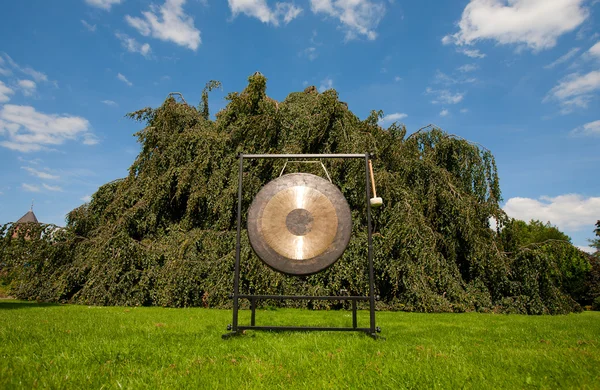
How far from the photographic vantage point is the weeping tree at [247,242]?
863cm

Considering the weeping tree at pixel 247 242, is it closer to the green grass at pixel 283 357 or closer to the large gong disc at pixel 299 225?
the green grass at pixel 283 357

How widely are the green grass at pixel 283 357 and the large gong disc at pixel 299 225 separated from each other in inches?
39.1

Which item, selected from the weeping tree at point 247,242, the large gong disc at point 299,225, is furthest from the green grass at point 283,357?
the weeping tree at point 247,242

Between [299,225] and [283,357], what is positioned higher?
[299,225]

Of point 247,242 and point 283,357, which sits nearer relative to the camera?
point 283,357

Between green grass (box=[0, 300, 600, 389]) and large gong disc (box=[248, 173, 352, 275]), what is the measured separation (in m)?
0.99

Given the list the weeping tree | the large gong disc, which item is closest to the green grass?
the large gong disc

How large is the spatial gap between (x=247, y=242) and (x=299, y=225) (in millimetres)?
3693

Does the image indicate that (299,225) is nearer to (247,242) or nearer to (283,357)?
(283,357)

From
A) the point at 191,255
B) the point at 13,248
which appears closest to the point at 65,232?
the point at 13,248

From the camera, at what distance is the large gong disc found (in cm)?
504

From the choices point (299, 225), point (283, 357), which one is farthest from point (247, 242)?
point (283, 357)

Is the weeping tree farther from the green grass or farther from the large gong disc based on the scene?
the large gong disc

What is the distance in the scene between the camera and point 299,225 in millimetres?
5176
